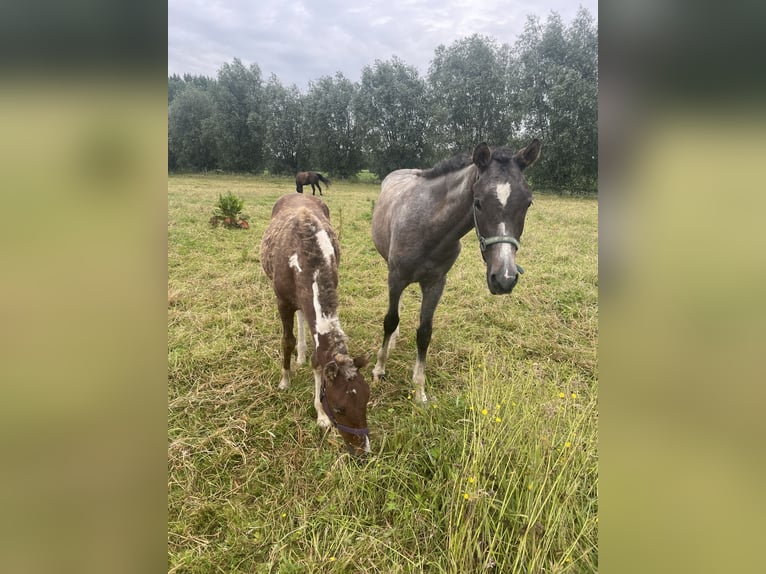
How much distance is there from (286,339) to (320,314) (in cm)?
100

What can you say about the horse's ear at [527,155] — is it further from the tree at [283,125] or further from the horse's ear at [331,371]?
the tree at [283,125]

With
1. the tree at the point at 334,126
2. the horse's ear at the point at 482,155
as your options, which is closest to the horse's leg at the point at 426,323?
the horse's ear at the point at 482,155

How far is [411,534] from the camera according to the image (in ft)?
7.87

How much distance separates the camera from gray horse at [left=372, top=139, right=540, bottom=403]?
2.74m

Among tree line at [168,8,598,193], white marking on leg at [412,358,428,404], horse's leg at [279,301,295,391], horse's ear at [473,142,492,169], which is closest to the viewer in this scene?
horse's ear at [473,142,492,169]

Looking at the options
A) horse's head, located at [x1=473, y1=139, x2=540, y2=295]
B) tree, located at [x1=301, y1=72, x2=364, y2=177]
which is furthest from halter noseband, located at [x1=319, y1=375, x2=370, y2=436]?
tree, located at [x1=301, y1=72, x2=364, y2=177]

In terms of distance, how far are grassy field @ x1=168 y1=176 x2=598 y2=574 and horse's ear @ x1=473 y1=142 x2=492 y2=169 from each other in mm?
1861

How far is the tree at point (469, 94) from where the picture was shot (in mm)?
27078

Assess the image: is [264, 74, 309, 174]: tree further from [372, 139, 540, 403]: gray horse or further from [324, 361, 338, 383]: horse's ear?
[324, 361, 338, 383]: horse's ear
